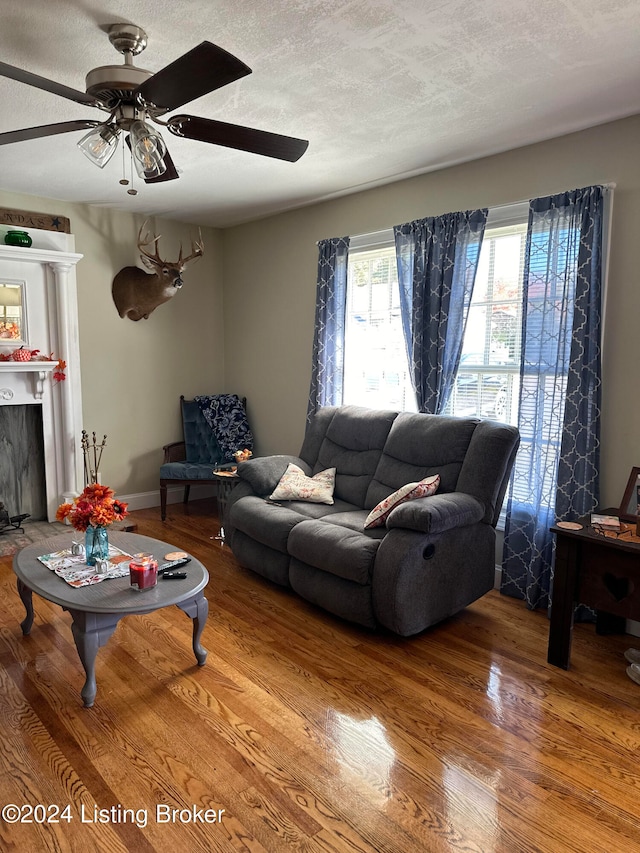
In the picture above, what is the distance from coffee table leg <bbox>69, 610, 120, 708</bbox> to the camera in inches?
94.0

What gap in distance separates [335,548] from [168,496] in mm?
3096

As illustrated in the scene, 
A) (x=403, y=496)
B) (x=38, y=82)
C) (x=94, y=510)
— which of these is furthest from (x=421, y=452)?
(x=38, y=82)

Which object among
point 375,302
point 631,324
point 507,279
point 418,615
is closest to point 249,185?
point 375,302

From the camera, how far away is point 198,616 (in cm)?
268

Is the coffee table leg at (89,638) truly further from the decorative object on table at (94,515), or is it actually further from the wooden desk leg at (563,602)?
the wooden desk leg at (563,602)

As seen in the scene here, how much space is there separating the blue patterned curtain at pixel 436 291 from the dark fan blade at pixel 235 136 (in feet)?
5.14

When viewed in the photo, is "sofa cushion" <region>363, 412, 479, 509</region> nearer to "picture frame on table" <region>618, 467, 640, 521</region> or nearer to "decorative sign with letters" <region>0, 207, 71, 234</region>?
"picture frame on table" <region>618, 467, 640, 521</region>

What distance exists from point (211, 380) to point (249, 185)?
2.23 meters

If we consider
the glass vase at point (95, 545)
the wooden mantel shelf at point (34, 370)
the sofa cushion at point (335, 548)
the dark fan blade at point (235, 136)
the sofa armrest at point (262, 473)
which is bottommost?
the sofa cushion at point (335, 548)

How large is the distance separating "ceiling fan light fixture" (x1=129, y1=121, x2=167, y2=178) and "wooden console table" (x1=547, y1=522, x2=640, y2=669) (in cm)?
232

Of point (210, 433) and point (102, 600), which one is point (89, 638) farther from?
point (210, 433)

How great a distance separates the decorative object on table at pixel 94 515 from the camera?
2.68 m

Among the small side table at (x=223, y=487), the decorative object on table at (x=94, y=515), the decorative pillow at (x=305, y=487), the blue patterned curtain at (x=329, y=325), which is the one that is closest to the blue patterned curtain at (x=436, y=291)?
the blue patterned curtain at (x=329, y=325)

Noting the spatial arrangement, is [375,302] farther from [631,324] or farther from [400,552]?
[400,552]
